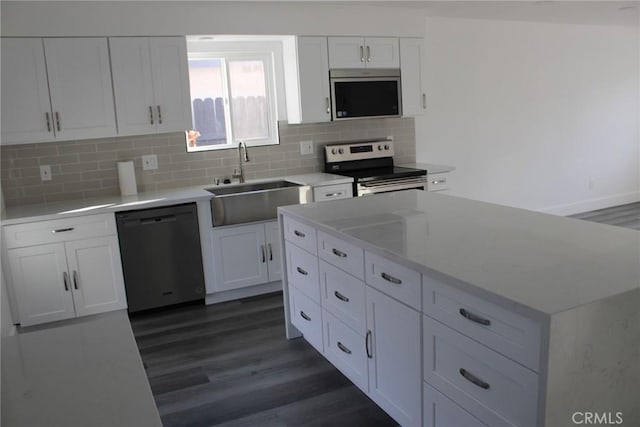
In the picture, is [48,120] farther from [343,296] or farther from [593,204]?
[593,204]

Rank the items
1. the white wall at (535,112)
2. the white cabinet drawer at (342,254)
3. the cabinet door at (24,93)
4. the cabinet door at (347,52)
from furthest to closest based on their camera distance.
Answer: the white wall at (535,112)
the cabinet door at (347,52)
the cabinet door at (24,93)
the white cabinet drawer at (342,254)

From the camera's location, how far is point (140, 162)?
4.32 m

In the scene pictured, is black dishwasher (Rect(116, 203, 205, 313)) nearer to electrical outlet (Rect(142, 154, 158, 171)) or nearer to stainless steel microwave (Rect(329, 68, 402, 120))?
electrical outlet (Rect(142, 154, 158, 171))

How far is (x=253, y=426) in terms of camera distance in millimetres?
2459

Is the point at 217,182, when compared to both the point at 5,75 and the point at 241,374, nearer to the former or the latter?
the point at 5,75

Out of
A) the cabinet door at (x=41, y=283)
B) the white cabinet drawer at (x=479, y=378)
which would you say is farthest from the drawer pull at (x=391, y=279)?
the cabinet door at (x=41, y=283)

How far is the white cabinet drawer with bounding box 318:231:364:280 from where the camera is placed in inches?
93.8

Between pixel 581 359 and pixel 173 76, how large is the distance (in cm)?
355

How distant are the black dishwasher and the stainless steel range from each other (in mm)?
1489

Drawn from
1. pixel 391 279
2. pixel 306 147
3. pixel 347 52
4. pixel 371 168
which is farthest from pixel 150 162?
pixel 391 279

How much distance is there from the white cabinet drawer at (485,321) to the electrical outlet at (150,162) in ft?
10.2

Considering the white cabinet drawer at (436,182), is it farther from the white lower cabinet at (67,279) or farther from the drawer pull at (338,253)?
the white lower cabinet at (67,279)

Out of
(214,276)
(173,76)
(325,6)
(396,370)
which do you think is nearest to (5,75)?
(173,76)

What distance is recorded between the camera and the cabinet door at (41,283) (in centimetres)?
354
